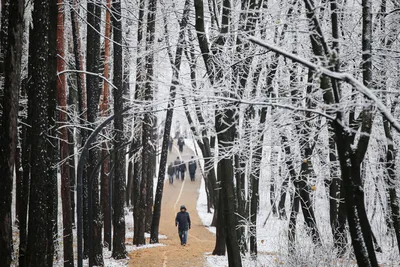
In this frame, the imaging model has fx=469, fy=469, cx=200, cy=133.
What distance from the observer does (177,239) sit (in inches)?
878

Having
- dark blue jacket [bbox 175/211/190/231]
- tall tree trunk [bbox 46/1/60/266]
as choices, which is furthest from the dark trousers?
tall tree trunk [bbox 46/1/60/266]

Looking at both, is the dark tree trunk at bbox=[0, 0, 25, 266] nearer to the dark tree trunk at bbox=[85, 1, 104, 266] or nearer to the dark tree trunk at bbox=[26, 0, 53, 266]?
the dark tree trunk at bbox=[26, 0, 53, 266]

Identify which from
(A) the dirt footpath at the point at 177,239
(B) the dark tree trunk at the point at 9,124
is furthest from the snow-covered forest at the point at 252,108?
(A) the dirt footpath at the point at 177,239

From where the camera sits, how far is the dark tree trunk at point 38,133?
8.98m

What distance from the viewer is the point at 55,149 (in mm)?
11297

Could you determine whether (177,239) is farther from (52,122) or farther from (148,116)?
(52,122)

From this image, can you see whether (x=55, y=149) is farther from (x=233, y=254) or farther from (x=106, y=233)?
(x=106, y=233)

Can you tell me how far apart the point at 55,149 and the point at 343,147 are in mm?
7406

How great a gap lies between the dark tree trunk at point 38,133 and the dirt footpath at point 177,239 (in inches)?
114

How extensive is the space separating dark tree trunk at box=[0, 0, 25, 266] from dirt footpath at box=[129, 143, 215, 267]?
314 cm

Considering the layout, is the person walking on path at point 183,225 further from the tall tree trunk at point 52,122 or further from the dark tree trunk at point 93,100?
the tall tree trunk at point 52,122

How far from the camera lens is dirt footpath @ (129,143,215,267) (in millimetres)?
15250

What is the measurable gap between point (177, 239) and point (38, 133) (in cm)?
1419

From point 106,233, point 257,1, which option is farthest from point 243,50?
point 106,233
